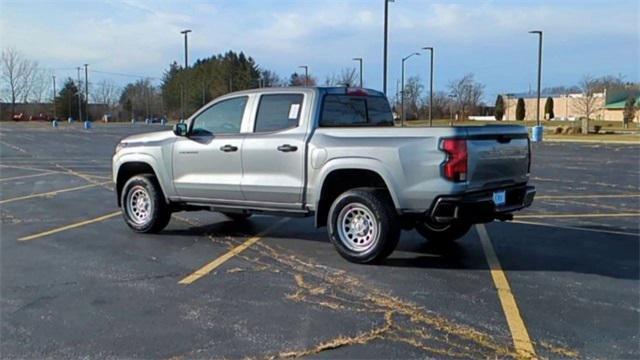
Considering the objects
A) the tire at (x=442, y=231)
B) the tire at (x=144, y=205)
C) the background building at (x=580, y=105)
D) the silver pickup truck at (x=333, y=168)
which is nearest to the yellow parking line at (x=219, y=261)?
the silver pickup truck at (x=333, y=168)

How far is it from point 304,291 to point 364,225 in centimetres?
130

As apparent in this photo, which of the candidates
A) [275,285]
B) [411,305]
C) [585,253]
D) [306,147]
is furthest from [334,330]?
[585,253]

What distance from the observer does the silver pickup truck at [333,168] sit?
618 centimetres

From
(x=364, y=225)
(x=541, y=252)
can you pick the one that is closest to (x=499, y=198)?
(x=541, y=252)

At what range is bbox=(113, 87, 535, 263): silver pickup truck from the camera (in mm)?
6176

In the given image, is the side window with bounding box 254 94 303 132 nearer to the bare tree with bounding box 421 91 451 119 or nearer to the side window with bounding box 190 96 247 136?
the side window with bounding box 190 96 247 136

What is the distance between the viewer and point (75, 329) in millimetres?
4715

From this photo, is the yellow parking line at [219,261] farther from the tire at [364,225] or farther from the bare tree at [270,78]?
the bare tree at [270,78]

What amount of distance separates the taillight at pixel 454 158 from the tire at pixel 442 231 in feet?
5.67

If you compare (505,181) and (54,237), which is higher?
(505,181)

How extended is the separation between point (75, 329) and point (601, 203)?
9603 mm

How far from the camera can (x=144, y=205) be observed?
859 centimetres

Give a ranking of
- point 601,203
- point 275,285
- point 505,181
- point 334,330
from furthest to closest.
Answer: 1. point 601,203
2. point 505,181
3. point 275,285
4. point 334,330

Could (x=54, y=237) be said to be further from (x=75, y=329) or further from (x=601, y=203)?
(x=601, y=203)
